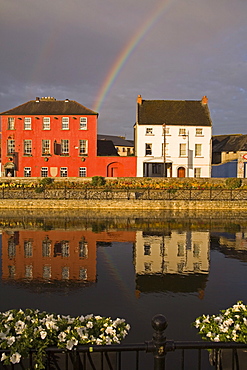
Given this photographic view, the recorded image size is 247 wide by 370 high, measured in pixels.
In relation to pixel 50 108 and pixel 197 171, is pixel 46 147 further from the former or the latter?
pixel 197 171

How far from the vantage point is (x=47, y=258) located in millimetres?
16875

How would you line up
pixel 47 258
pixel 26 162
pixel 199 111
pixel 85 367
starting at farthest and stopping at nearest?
pixel 199 111 < pixel 26 162 < pixel 47 258 < pixel 85 367

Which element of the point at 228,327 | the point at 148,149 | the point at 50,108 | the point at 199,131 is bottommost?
the point at 228,327

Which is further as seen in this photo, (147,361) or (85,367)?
(147,361)

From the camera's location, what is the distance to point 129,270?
49.3 ft

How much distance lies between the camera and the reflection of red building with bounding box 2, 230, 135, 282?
14.3m

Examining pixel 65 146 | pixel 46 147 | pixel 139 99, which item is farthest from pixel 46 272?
pixel 139 99

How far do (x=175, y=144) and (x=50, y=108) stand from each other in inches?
810

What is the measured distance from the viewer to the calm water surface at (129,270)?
34.7 feet

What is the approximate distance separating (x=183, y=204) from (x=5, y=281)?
25.5 m

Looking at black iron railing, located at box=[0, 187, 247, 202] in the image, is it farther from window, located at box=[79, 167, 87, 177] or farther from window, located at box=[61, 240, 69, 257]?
window, located at box=[61, 240, 69, 257]

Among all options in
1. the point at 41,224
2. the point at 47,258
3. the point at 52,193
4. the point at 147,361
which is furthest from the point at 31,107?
the point at 147,361

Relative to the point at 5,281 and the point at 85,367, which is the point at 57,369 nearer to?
the point at 85,367

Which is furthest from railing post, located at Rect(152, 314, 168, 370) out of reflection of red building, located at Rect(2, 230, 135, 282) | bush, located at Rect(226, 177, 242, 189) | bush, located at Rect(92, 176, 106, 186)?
bush, located at Rect(226, 177, 242, 189)
